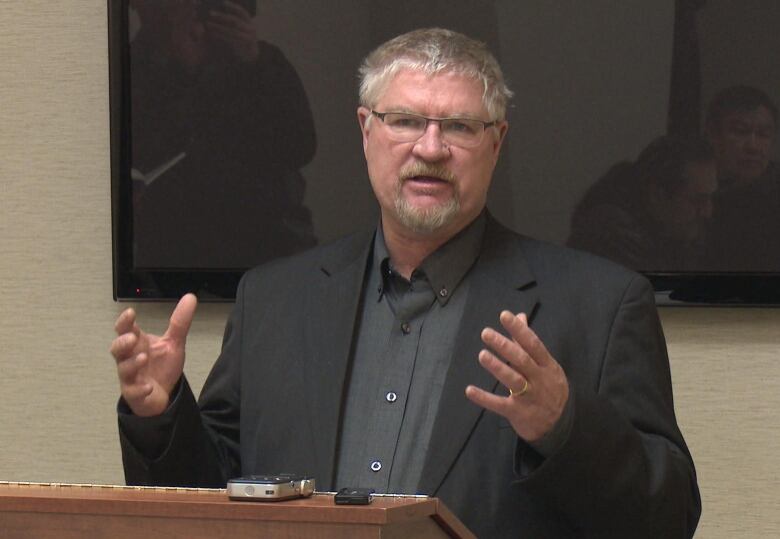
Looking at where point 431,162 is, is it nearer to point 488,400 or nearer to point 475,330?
point 475,330

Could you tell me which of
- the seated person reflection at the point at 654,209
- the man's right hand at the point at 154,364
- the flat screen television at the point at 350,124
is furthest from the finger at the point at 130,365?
the seated person reflection at the point at 654,209

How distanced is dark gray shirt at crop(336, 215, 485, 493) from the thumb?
0.37m

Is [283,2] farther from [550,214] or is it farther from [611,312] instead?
[611,312]

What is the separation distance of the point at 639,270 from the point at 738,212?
0.25 metres

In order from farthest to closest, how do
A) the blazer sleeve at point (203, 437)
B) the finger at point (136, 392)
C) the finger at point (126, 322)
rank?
the blazer sleeve at point (203, 437) < the finger at point (136, 392) < the finger at point (126, 322)

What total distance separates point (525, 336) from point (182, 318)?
556mm

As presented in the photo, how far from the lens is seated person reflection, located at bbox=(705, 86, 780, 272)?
285 centimetres

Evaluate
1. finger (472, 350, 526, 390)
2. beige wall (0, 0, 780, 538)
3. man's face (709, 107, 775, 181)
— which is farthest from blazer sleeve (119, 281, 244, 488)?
man's face (709, 107, 775, 181)

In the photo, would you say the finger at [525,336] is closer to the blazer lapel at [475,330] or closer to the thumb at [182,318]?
the blazer lapel at [475,330]

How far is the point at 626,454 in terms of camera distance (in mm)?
1965

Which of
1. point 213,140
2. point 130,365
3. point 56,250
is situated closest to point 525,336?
point 130,365

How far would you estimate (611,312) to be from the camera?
2195 mm

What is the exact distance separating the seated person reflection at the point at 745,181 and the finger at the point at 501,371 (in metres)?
1.30

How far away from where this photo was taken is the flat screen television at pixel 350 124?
288 cm
